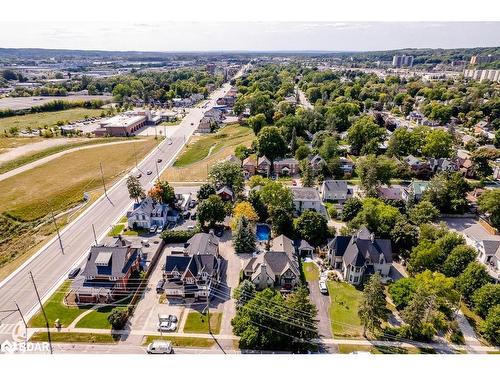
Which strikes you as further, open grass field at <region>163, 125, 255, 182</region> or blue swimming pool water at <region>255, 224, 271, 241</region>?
open grass field at <region>163, 125, 255, 182</region>

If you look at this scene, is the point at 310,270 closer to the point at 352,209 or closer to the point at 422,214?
the point at 352,209

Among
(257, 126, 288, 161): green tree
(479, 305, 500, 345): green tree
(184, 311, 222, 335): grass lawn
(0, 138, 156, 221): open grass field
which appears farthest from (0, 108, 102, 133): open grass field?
(479, 305, 500, 345): green tree

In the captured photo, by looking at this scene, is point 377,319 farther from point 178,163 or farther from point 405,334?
point 178,163

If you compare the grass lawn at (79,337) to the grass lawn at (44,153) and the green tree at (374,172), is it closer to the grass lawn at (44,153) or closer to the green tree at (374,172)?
the green tree at (374,172)

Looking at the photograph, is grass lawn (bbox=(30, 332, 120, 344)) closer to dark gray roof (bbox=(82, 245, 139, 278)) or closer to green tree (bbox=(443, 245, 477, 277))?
dark gray roof (bbox=(82, 245, 139, 278))

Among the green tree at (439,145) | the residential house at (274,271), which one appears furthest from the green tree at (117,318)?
the green tree at (439,145)

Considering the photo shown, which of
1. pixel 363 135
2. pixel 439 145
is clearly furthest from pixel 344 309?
pixel 363 135
